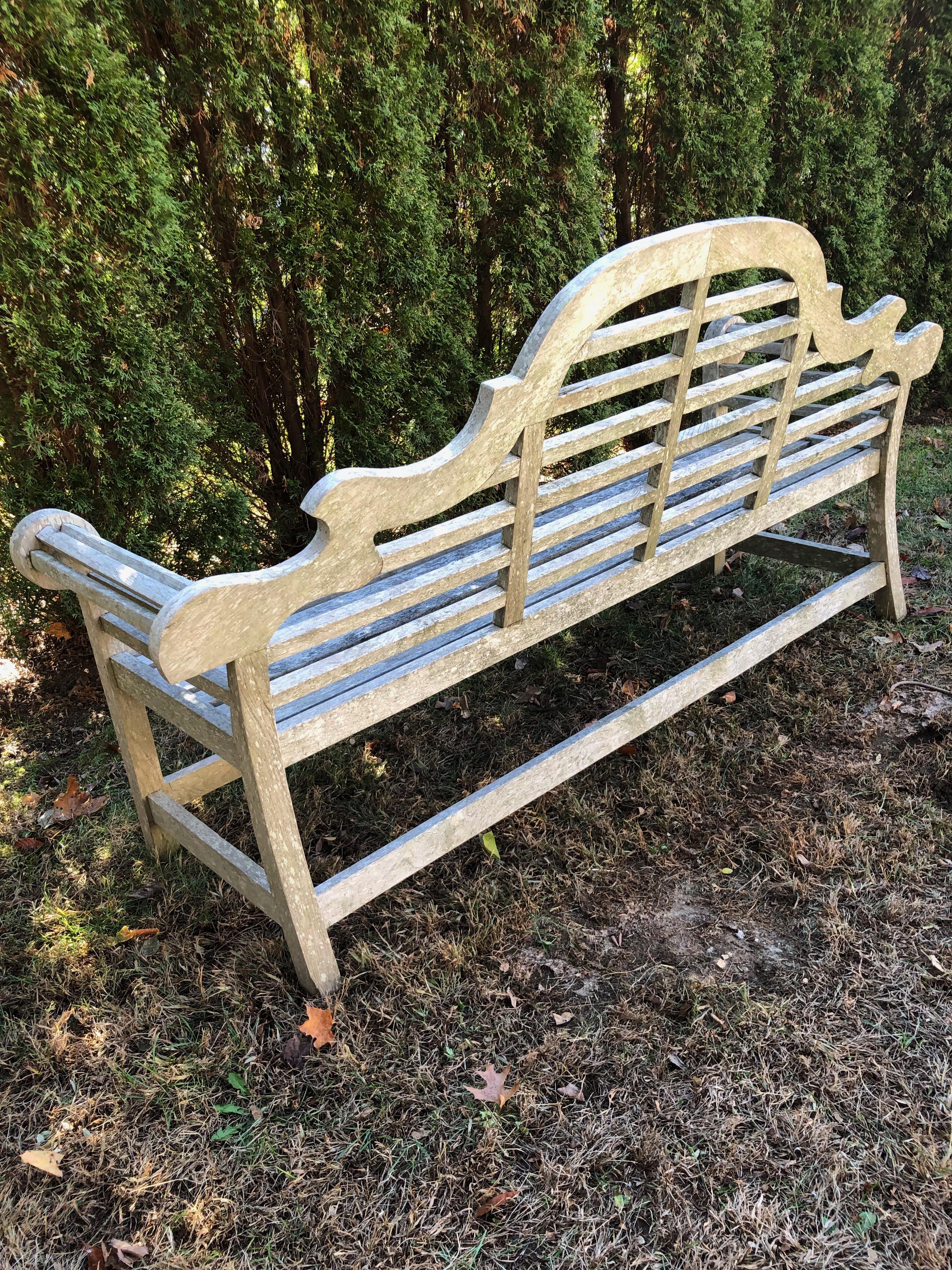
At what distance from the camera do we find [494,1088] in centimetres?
188

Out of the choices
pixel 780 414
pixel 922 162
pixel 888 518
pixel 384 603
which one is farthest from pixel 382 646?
pixel 922 162

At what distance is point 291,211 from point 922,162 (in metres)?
4.64

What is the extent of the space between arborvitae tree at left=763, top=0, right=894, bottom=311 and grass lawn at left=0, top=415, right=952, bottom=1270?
139 inches

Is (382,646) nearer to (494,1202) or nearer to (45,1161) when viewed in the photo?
(494,1202)

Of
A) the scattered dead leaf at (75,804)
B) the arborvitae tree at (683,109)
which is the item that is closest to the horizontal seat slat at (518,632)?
the scattered dead leaf at (75,804)

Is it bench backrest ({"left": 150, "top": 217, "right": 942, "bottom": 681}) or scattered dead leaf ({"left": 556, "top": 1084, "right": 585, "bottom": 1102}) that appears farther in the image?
scattered dead leaf ({"left": 556, "top": 1084, "right": 585, "bottom": 1102})

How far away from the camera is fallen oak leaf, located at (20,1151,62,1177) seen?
1.77 m

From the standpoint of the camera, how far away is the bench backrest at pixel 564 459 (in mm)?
1559

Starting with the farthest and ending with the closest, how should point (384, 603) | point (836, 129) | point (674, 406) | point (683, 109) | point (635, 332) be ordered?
point (836, 129)
point (683, 109)
point (674, 406)
point (635, 332)
point (384, 603)

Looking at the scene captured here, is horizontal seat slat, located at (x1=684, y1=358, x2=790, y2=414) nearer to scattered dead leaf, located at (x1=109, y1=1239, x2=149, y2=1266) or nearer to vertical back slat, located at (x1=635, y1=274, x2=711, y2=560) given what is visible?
vertical back slat, located at (x1=635, y1=274, x2=711, y2=560)

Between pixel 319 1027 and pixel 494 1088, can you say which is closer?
pixel 494 1088

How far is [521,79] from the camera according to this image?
361cm

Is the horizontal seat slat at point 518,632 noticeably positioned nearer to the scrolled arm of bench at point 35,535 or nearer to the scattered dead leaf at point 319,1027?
the scattered dead leaf at point 319,1027

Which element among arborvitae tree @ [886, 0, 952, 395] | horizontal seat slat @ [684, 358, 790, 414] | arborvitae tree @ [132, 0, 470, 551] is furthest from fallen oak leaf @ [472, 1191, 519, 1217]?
arborvitae tree @ [886, 0, 952, 395]
